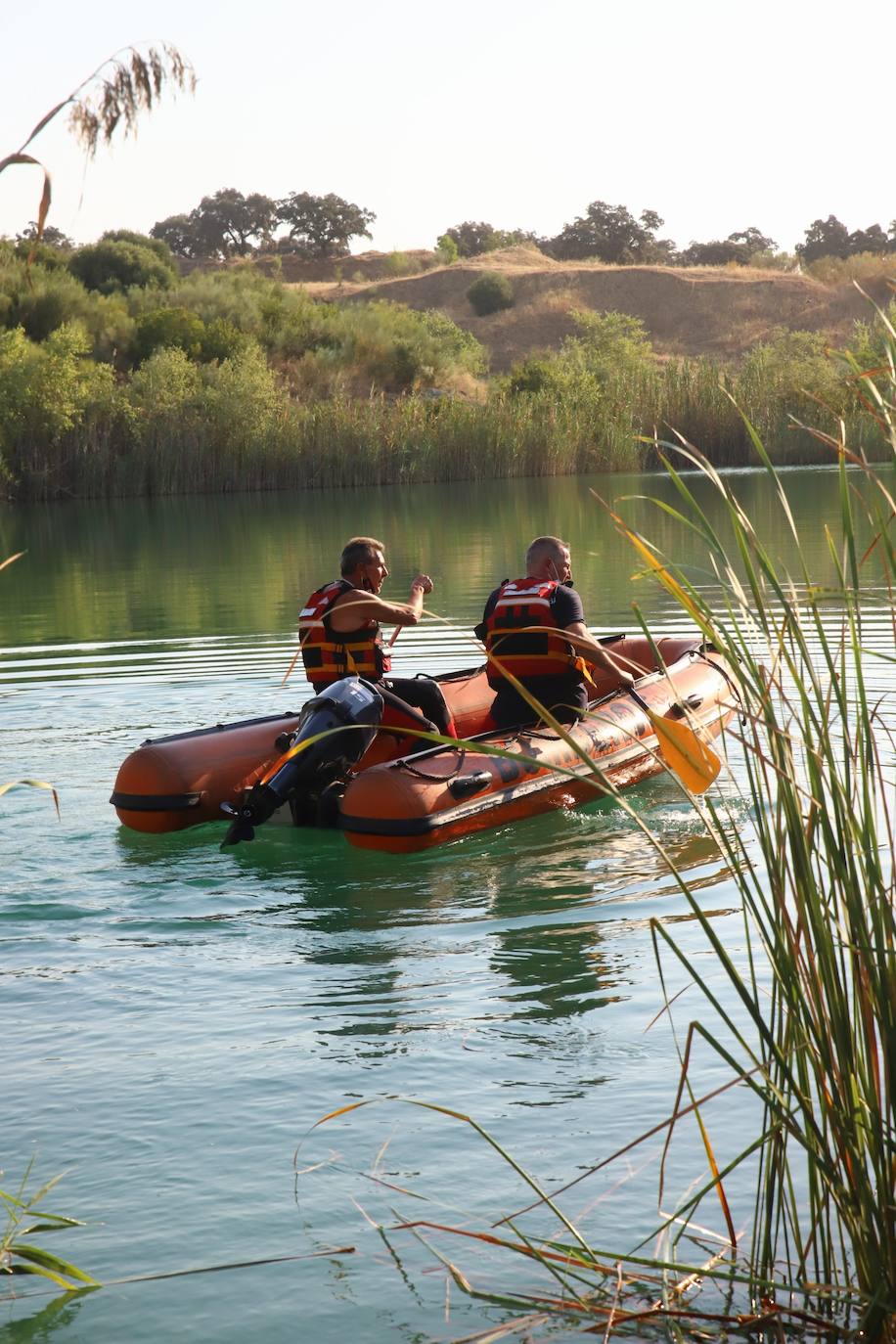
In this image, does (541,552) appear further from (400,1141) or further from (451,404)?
(451,404)

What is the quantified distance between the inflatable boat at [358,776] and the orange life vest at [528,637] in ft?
1.08

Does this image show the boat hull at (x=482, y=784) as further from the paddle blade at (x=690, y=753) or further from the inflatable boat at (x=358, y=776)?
the paddle blade at (x=690, y=753)

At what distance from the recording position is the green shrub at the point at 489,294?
57031 millimetres

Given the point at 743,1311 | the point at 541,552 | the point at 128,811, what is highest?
the point at 541,552

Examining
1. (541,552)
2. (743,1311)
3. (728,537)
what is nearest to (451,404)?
(728,537)

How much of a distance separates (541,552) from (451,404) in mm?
22405

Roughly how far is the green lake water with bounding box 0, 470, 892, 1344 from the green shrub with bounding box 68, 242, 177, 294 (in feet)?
131

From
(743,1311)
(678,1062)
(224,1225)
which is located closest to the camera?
(743,1311)

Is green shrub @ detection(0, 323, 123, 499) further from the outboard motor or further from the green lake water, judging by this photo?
the outboard motor

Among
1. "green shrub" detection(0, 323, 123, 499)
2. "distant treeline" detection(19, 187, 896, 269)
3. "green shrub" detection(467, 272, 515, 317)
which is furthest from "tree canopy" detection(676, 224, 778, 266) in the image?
"green shrub" detection(0, 323, 123, 499)

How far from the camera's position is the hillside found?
54.9 m

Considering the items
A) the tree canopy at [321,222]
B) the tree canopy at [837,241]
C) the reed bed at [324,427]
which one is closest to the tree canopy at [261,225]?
the tree canopy at [321,222]

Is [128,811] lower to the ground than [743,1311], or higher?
higher

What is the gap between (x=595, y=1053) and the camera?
13.3ft
